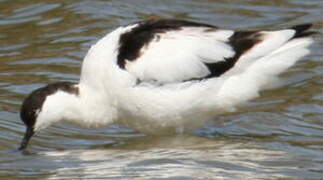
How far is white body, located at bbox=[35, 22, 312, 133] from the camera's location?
9.41 meters

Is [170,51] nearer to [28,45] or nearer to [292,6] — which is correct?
[28,45]

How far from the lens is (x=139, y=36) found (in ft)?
31.3

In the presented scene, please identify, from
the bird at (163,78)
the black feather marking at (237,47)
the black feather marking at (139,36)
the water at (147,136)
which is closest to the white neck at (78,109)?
the bird at (163,78)

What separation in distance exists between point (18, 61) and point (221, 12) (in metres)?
3.36

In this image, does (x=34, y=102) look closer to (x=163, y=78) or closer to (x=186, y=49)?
(x=163, y=78)

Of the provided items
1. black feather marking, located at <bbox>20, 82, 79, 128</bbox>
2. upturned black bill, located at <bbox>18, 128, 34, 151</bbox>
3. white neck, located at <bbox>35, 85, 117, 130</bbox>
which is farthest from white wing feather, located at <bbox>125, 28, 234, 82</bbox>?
upturned black bill, located at <bbox>18, 128, 34, 151</bbox>

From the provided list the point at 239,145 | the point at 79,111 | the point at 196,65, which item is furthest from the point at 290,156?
the point at 79,111

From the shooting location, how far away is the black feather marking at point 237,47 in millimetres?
9767

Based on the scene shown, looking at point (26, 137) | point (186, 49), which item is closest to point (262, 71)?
point (186, 49)

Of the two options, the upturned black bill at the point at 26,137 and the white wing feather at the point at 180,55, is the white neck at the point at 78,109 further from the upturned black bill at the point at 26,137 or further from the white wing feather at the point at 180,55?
the white wing feather at the point at 180,55

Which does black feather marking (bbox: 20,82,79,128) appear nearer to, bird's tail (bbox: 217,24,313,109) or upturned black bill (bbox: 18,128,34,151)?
upturned black bill (bbox: 18,128,34,151)

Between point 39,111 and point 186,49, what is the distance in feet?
5.20

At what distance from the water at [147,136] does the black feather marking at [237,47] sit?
2.41ft

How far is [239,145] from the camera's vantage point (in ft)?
31.4
